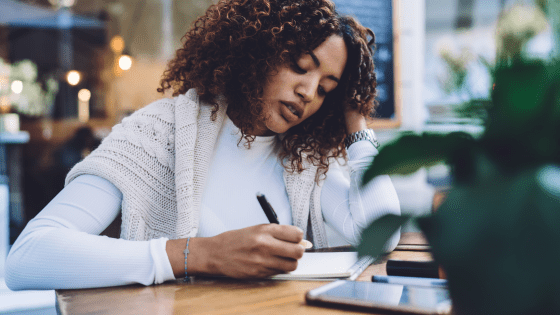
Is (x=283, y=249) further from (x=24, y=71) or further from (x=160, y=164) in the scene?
(x=24, y=71)

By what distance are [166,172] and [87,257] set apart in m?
0.37

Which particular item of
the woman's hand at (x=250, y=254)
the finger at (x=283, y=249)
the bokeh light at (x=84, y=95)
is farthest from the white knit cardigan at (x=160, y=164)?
the bokeh light at (x=84, y=95)

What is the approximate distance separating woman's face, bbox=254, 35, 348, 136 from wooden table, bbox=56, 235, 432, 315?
1.89 feet

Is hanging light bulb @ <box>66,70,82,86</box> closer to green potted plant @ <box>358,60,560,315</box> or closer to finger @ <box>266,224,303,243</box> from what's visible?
finger @ <box>266,224,303,243</box>

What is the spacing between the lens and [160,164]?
3.72 ft

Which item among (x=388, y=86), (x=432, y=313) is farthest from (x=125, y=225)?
(x=388, y=86)

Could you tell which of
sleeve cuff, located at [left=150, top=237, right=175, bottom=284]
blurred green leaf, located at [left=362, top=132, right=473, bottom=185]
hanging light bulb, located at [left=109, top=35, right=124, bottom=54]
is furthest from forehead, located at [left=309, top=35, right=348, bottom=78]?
hanging light bulb, located at [left=109, top=35, right=124, bottom=54]

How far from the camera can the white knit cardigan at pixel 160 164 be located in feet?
3.41

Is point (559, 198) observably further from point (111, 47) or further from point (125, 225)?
point (111, 47)

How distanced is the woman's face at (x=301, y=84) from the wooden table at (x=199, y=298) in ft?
1.89

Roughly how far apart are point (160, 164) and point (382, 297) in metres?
0.72

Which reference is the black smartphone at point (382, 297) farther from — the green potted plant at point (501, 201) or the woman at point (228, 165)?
the green potted plant at point (501, 201)

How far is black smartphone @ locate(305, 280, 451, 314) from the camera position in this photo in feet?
1.93

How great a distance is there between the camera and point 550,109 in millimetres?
293
